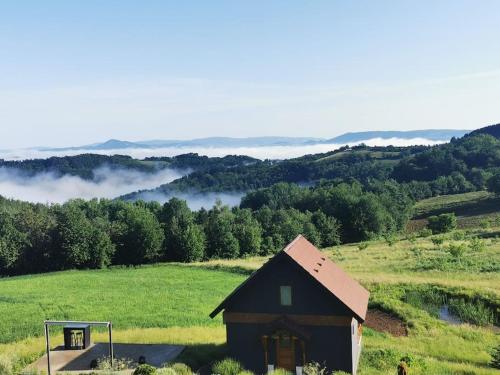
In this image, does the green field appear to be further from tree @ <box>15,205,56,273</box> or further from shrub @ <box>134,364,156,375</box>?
tree @ <box>15,205,56,273</box>

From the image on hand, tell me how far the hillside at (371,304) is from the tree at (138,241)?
13377 millimetres

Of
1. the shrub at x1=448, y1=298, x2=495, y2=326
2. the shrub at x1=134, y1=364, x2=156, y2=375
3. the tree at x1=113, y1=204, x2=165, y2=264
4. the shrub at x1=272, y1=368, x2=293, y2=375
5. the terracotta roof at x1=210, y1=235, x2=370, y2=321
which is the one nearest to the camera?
the shrub at x1=134, y1=364, x2=156, y2=375

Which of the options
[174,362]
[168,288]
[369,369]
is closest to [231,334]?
[174,362]

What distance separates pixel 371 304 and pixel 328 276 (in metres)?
14.4

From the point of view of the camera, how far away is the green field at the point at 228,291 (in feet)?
77.0

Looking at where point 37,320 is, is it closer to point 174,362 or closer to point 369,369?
point 174,362

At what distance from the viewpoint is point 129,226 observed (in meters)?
79.8

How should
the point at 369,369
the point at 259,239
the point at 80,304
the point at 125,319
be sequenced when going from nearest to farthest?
the point at 369,369, the point at 125,319, the point at 80,304, the point at 259,239

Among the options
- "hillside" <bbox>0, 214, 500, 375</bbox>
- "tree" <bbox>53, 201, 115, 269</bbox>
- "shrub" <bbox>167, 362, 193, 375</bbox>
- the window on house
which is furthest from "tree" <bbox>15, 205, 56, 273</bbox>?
the window on house

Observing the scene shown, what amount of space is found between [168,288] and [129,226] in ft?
114

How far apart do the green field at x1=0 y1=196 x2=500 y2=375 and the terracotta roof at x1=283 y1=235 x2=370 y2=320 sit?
2.75 m

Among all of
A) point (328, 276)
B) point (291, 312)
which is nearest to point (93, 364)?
point (291, 312)

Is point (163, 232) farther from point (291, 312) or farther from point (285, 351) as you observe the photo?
point (291, 312)

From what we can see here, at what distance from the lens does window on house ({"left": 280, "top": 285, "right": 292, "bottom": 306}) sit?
20.6 metres
